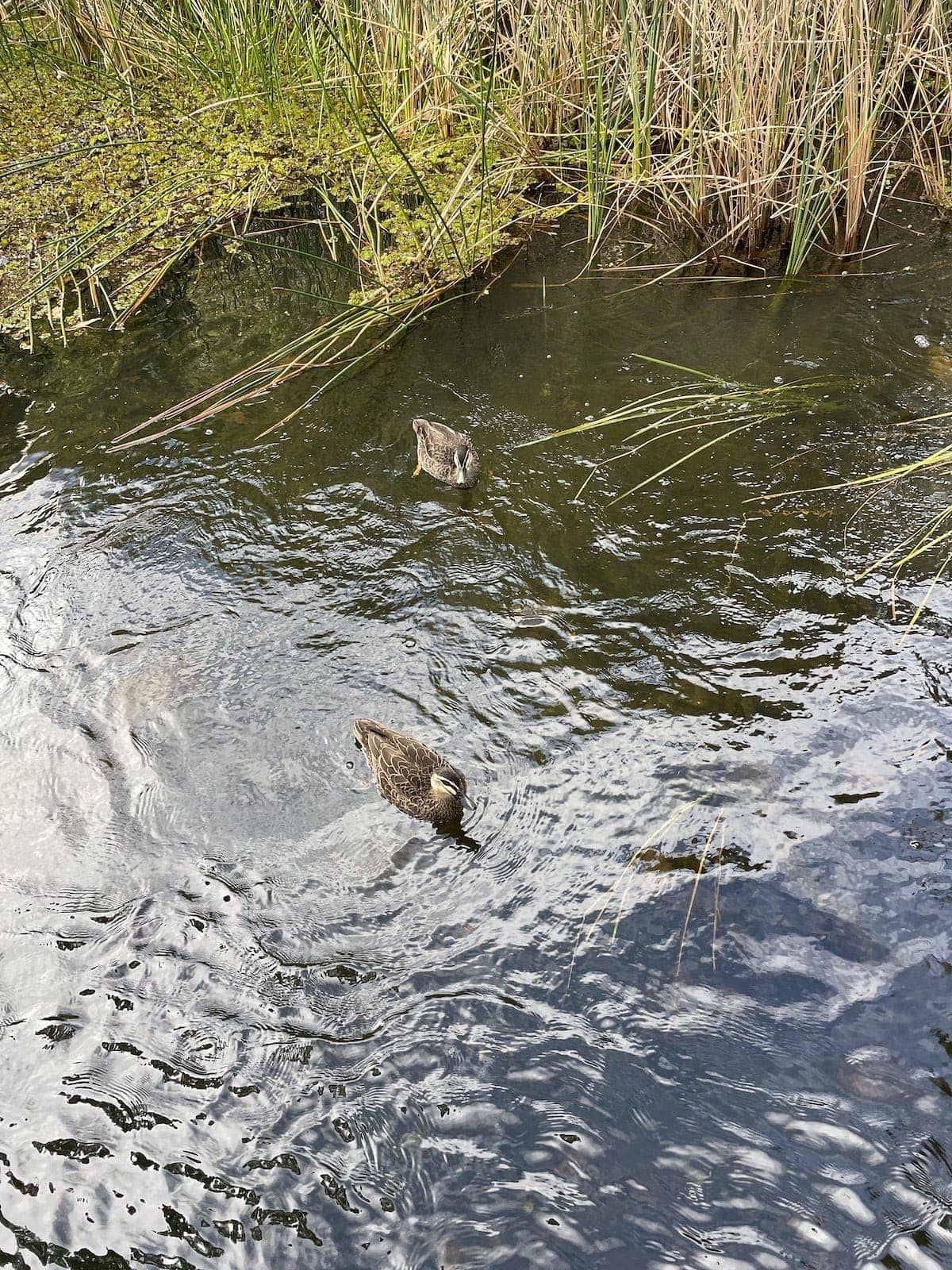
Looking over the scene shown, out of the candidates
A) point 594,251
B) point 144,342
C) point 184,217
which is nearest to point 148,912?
point 144,342

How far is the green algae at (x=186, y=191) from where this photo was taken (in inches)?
271

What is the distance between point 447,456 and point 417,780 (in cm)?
211

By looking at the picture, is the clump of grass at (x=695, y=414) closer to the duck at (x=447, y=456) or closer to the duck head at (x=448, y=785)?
the duck at (x=447, y=456)

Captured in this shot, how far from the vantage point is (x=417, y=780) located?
12.0 feet

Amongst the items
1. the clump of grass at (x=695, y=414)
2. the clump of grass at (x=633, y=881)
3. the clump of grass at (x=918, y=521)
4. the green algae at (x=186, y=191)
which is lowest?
the clump of grass at (x=633, y=881)

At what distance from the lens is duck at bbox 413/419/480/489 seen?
5.06m

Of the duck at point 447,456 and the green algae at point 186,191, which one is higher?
Result: the green algae at point 186,191

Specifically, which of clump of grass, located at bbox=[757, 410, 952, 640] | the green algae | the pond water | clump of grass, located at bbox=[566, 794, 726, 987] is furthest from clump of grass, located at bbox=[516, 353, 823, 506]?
clump of grass, located at bbox=[566, 794, 726, 987]

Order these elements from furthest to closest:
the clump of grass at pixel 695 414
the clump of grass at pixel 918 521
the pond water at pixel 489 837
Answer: the clump of grass at pixel 695 414 < the clump of grass at pixel 918 521 < the pond water at pixel 489 837

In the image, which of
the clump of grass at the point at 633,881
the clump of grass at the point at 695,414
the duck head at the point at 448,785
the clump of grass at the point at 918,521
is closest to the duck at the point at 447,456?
the clump of grass at the point at 695,414

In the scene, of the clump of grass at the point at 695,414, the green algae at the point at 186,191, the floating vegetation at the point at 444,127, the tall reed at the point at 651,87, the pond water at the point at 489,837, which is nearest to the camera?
the pond water at the point at 489,837

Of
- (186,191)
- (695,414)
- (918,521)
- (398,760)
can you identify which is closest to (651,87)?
(695,414)

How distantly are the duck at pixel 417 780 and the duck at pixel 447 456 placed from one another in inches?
69.9

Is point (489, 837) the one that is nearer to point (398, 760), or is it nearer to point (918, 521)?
point (398, 760)
